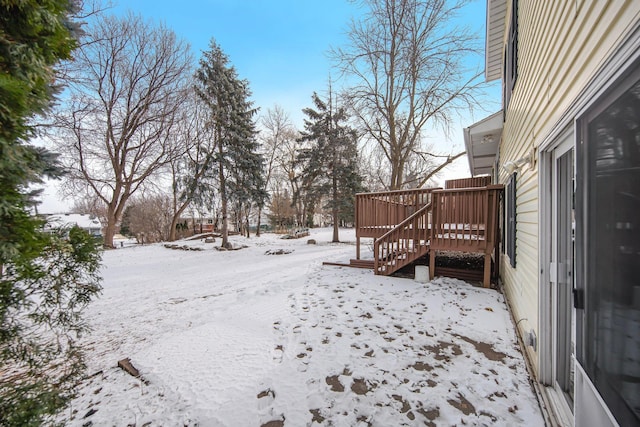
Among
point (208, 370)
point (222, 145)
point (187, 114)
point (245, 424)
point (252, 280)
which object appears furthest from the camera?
point (187, 114)

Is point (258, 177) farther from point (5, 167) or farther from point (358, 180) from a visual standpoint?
point (5, 167)

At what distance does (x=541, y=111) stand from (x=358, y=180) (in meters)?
13.1

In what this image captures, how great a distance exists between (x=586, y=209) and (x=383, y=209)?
19.5 feet

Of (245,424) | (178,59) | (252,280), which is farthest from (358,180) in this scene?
(245,424)

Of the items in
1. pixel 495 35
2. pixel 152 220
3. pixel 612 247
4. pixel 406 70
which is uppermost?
pixel 406 70

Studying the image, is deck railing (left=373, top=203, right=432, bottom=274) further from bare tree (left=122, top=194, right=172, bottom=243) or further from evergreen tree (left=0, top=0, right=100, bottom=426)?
bare tree (left=122, top=194, right=172, bottom=243)

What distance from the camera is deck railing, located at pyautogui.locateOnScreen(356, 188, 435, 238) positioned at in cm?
676

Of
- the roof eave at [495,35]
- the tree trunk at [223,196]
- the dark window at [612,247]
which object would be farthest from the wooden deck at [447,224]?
the tree trunk at [223,196]

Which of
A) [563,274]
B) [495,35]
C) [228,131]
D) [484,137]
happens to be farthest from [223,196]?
[563,274]

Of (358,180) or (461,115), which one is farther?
(358,180)

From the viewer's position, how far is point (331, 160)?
14688mm

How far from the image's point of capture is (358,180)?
15328mm

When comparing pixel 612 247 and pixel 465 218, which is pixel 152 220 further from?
pixel 612 247

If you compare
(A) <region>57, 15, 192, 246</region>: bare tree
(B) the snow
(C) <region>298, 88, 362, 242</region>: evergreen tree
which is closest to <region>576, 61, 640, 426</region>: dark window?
(B) the snow
